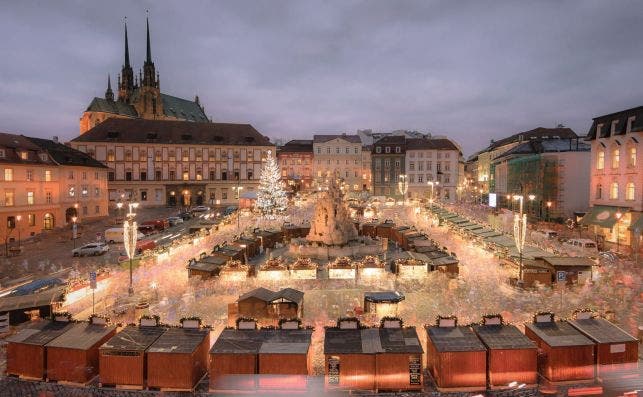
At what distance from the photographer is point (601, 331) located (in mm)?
12320

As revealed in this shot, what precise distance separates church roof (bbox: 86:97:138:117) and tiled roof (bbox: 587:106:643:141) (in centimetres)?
9536

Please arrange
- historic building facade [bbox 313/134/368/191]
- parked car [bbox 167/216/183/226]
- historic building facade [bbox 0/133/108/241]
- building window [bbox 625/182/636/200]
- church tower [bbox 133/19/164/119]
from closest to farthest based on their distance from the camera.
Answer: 1. building window [bbox 625/182/636/200]
2. historic building facade [bbox 0/133/108/241]
3. parked car [bbox 167/216/183/226]
4. historic building facade [bbox 313/134/368/191]
5. church tower [bbox 133/19/164/119]

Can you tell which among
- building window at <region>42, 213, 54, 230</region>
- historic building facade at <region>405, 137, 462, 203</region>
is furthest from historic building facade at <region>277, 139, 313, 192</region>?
building window at <region>42, 213, 54, 230</region>

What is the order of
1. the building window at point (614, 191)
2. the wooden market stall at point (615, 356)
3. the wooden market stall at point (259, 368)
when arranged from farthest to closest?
the building window at point (614, 191) < the wooden market stall at point (615, 356) < the wooden market stall at point (259, 368)

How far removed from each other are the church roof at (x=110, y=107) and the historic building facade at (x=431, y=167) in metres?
69.1

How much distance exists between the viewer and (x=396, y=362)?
447 inches

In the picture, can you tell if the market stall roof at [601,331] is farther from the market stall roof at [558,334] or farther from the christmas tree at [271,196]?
the christmas tree at [271,196]

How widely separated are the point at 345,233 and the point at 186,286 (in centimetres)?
1413

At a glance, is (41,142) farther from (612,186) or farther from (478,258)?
(612,186)

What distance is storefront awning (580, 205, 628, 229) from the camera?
33969mm

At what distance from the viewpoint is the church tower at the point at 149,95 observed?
100 metres

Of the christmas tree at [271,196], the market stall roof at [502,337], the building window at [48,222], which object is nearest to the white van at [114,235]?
the building window at [48,222]

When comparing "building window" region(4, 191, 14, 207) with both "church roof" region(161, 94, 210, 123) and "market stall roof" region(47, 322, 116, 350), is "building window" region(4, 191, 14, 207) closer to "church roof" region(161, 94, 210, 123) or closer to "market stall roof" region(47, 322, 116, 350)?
"market stall roof" region(47, 322, 116, 350)

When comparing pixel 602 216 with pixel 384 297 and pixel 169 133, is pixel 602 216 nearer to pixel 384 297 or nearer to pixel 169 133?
pixel 384 297
